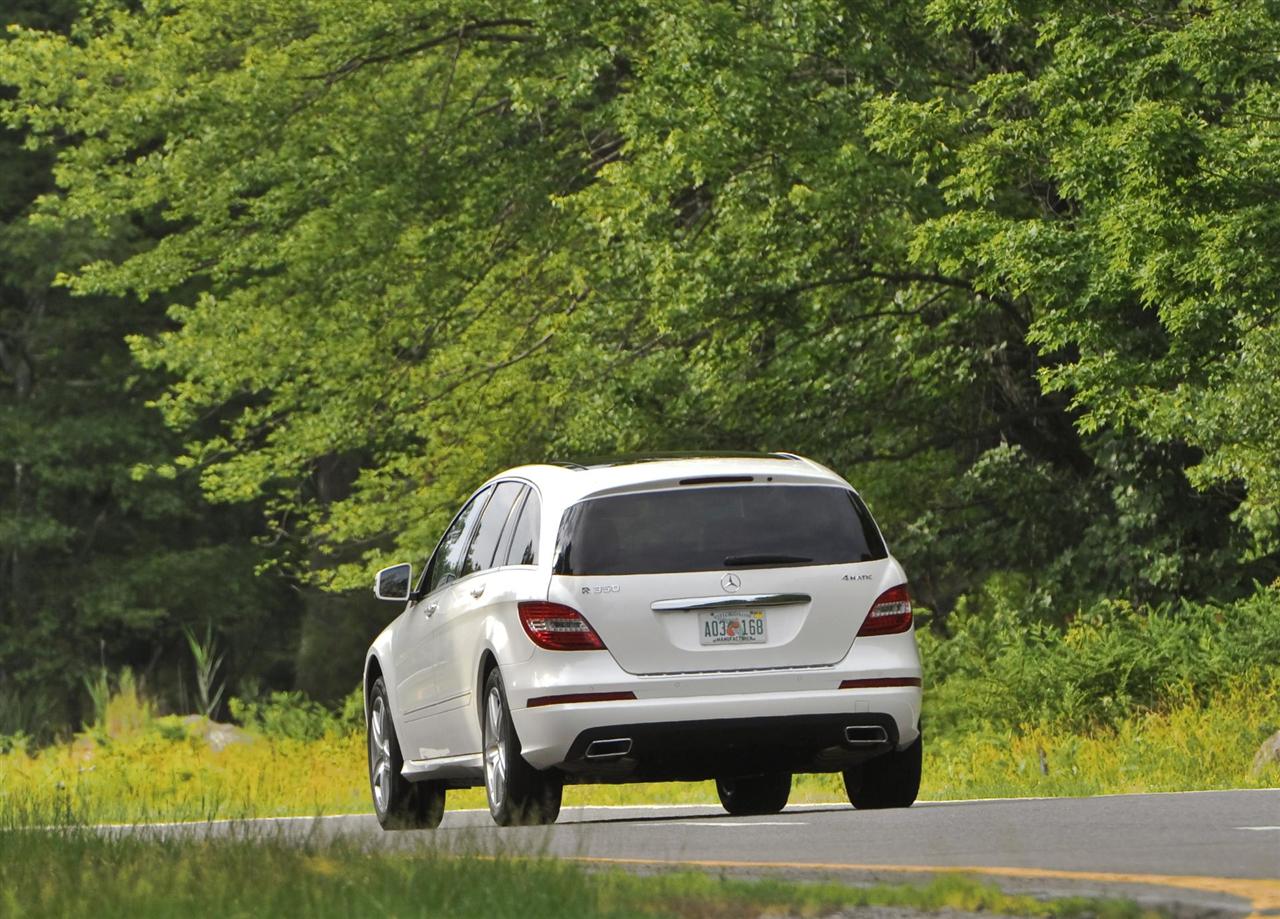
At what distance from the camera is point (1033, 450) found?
85.4 feet

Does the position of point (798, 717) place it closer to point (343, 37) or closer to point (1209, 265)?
point (1209, 265)

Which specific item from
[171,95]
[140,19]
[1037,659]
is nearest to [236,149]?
[171,95]

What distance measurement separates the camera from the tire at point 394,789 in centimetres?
1350

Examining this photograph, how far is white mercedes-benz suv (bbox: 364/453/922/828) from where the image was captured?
36.3 feet

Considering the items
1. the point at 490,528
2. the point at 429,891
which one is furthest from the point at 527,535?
the point at 429,891

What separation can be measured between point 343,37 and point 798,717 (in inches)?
728

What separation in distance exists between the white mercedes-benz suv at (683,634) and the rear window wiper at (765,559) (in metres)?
0.01

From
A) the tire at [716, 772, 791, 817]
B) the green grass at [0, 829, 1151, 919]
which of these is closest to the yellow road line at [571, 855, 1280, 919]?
the green grass at [0, 829, 1151, 919]

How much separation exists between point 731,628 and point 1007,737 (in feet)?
26.4

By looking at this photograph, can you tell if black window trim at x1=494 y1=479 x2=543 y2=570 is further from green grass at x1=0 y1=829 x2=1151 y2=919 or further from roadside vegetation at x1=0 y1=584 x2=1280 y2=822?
roadside vegetation at x1=0 y1=584 x2=1280 y2=822

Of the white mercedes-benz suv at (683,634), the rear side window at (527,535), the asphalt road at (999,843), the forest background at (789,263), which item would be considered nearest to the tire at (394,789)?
the asphalt road at (999,843)

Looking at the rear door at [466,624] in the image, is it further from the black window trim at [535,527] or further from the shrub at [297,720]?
the shrub at [297,720]

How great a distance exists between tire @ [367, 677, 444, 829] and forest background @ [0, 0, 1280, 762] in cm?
601

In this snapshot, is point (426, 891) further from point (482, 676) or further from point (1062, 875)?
point (482, 676)
